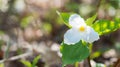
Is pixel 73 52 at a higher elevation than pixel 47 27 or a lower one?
lower

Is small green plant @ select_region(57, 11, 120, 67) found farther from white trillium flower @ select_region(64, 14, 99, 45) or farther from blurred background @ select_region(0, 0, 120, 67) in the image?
blurred background @ select_region(0, 0, 120, 67)

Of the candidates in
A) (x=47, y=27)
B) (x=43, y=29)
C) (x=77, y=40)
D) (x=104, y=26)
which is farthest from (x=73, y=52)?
(x=47, y=27)

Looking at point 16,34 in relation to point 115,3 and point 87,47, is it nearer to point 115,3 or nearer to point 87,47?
point 115,3

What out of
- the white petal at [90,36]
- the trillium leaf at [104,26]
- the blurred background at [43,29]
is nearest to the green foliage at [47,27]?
the blurred background at [43,29]

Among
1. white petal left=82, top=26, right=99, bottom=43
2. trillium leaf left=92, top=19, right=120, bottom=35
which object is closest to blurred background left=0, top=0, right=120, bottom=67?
trillium leaf left=92, top=19, right=120, bottom=35

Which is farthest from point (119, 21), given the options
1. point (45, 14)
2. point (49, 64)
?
point (45, 14)

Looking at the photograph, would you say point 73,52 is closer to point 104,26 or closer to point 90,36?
point 90,36
